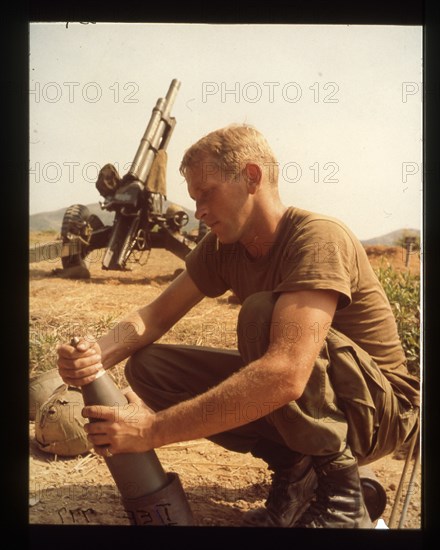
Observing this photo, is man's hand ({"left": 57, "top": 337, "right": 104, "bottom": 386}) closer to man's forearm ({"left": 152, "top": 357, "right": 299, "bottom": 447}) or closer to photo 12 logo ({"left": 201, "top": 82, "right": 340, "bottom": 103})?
man's forearm ({"left": 152, "top": 357, "right": 299, "bottom": 447})

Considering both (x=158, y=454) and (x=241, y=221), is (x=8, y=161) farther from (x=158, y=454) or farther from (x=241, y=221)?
(x=158, y=454)

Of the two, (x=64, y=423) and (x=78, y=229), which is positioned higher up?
(x=78, y=229)

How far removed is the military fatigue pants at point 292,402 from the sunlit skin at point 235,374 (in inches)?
1.8

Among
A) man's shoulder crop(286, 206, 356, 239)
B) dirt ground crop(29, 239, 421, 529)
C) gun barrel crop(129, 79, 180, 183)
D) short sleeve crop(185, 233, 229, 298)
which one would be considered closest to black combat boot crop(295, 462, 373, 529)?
dirt ground crop(29, 239, 421, 529)

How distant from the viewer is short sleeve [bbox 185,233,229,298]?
3238 mm

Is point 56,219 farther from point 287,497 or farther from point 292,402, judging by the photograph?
point 287,497

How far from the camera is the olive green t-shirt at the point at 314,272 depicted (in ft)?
9.88

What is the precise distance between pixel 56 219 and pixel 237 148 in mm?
882

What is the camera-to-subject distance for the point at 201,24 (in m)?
3.24

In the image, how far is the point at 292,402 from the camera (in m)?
3.03

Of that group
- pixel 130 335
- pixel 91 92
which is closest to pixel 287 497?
pixel 130 335

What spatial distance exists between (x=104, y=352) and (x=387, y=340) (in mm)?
1258

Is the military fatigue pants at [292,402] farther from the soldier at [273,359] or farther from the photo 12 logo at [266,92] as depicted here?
the photo 12 logo at [266,92]

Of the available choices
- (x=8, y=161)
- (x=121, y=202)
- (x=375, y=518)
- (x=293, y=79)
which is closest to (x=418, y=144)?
(x=293, y=79)
